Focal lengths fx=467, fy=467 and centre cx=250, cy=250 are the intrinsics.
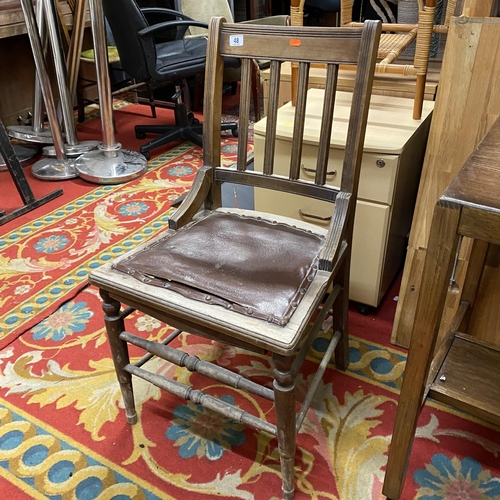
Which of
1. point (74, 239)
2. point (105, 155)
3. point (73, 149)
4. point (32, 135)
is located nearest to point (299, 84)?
point (74, 239)

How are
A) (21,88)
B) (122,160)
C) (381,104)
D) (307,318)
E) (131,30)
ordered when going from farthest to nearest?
(21,88) → (122,160) → (131,30) → (381,104) → (307,318)

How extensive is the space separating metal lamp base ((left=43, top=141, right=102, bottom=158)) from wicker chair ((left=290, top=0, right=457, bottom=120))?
169 cm

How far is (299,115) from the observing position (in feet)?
3.63

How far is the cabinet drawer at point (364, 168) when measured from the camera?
51.4 inches

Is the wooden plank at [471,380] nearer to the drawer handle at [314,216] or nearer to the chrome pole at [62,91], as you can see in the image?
the drawer handle at [314,216]

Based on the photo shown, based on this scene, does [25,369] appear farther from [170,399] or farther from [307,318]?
[307,318]

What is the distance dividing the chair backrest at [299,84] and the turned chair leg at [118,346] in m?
0.41

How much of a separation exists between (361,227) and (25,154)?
2336 millimetres

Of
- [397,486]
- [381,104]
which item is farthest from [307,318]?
[381,104]

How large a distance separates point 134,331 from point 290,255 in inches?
29.8

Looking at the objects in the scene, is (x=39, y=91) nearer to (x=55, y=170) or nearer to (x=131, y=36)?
(x=55, y=170)

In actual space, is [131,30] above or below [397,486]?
above

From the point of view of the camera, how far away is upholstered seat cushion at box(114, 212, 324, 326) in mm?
923

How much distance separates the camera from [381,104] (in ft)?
5.10
